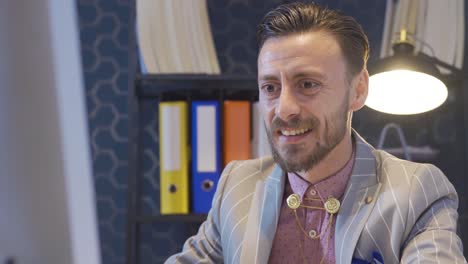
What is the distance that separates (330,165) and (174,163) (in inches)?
33.2

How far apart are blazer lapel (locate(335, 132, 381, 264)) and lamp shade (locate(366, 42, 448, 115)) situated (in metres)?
0.52

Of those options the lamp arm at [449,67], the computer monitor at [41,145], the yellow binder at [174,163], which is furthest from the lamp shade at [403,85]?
the computer monitor at [41,145]

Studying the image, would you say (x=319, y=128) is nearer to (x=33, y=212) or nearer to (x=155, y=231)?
(x=33, y=212)

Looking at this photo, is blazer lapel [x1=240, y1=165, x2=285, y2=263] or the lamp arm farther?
the lamp arm

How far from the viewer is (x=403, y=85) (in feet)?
5.28

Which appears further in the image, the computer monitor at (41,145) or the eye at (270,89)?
the eye at (270,89)

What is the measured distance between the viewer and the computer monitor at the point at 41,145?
20 cm

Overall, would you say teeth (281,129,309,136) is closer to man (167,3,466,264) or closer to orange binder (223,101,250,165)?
man (167,3,466,264)

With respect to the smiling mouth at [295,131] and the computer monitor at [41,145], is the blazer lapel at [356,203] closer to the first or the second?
the smiling mouth at [295,131]

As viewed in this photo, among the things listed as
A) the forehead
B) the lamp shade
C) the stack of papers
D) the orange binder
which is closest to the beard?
the forehead

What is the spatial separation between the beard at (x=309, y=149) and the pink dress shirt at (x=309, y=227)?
0.20 ft

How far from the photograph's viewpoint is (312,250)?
1057 millimetres

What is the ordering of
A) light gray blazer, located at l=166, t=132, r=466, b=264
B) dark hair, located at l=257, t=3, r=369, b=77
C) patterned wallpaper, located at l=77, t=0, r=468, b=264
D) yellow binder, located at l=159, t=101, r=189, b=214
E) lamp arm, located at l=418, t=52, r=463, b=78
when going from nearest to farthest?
light gray blazer, located at l=166, t=132, r=466, b=264 < dark hair, located at l=257, t=3, r=369, b=77 < lamp arm, located at l=418, t=52, r=463, b=78 < yellow binder, located at l=159, t=101, r=189, b=214 < patterned wallpaper, located at l=77, t=0, r=468, b=264

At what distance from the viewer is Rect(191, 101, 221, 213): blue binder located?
181 centimetres
